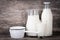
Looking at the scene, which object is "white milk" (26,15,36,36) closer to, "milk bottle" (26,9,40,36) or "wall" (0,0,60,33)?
"milk bottle" (26,9,40,36)

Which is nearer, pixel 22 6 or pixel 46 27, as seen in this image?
pixel 46 27

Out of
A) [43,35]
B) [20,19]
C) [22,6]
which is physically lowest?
[43,35]

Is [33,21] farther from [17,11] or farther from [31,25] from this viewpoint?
[17,11]

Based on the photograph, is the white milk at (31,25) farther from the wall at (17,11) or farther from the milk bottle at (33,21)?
the wall at (17,11)

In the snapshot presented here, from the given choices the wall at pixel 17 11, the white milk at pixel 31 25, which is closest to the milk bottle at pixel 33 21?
the white milk at pixel 31 25

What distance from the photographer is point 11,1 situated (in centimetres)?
121

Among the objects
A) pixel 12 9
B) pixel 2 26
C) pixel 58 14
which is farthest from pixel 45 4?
pixel 2 26

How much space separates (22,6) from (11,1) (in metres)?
0.10

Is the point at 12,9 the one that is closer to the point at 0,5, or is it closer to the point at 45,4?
the point at 0,5

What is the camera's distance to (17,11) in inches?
47.8

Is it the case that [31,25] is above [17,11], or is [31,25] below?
below

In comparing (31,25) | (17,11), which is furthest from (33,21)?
(17,11)

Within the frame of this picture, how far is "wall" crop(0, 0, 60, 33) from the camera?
121 centimetres

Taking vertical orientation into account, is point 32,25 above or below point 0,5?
below
